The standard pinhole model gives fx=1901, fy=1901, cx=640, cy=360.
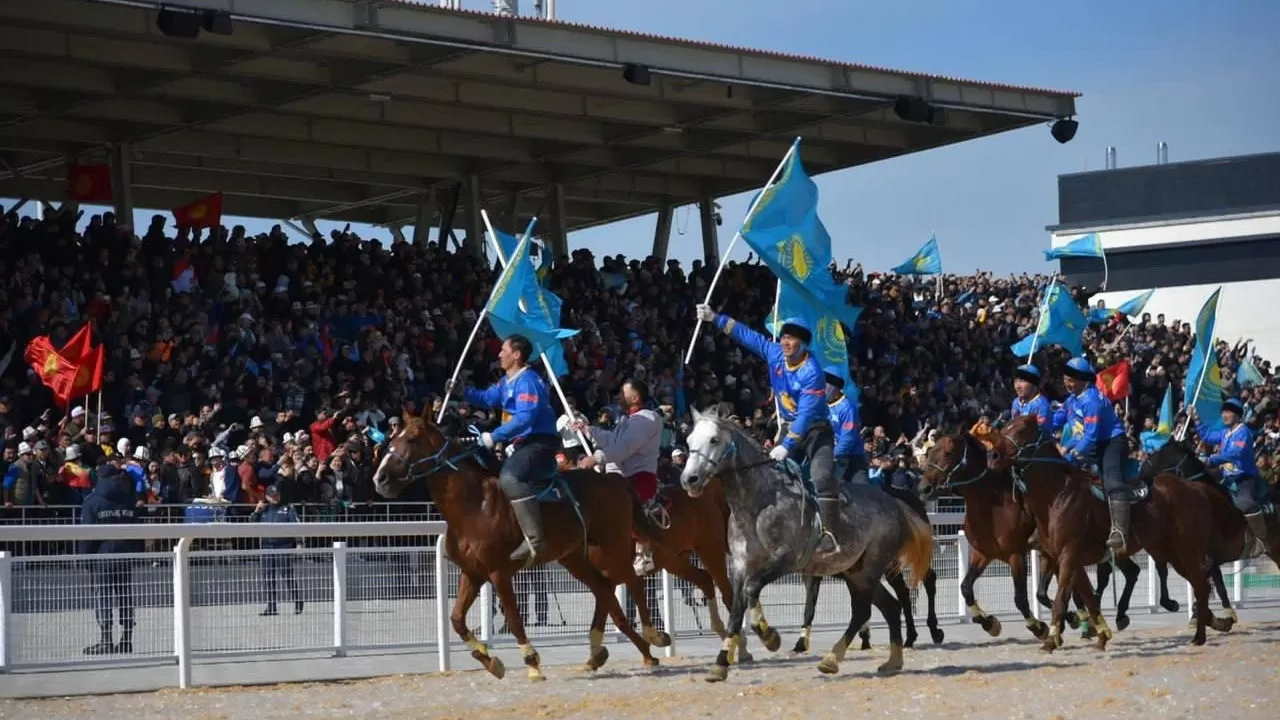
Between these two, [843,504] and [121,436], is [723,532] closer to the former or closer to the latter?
[843,504]

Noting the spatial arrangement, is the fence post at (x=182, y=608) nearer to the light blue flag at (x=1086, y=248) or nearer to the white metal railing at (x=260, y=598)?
the white metal railing at (x=260, y=598)

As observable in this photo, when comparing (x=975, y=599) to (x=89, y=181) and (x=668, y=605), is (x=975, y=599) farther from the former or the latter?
(x=89, y=181)

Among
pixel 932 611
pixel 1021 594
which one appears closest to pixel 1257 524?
pixel 1021 594

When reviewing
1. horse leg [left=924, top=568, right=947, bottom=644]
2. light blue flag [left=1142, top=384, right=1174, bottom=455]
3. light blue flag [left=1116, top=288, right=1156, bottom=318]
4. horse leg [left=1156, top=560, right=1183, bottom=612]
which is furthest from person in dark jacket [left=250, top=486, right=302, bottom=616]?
light blue flag [left=1116, top=288, right=1156, bottom=318]

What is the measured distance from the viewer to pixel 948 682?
12.9 metres

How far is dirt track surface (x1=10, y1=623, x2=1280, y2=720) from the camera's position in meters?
11.2

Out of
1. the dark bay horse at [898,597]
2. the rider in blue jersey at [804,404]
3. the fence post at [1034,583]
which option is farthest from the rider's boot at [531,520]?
the fence post at [1034,583]

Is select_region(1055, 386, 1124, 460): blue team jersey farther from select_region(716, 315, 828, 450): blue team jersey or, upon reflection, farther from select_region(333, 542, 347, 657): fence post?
select_region(333, 542, 347, 657): fence post

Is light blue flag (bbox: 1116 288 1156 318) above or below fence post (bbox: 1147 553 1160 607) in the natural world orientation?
above

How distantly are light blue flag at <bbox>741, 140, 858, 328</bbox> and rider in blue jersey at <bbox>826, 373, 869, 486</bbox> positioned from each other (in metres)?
3.83

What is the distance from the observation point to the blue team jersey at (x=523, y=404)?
546 inches

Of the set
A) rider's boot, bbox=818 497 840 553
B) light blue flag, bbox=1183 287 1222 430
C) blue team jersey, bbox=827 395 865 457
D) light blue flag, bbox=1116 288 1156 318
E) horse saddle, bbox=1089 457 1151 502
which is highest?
light blue flag, bbox=1116 288 1156 318

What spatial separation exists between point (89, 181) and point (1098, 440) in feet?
66.5

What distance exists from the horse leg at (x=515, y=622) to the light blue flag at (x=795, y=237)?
652 cm
